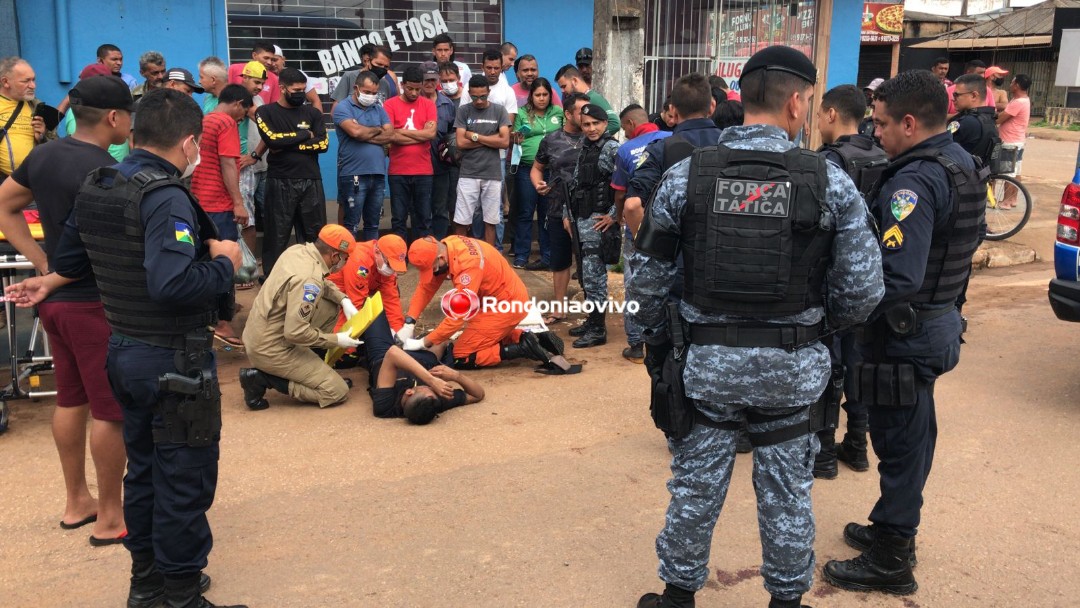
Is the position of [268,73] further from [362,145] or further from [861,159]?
[861,159]

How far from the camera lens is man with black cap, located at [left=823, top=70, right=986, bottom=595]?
3.49 m

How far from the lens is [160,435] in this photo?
3.16m

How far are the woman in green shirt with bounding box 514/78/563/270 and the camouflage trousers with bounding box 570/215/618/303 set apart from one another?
1.53 metres

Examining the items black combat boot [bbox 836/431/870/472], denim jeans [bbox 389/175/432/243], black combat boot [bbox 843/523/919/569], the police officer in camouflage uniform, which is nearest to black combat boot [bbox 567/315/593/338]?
the police officer in camouflage uniform

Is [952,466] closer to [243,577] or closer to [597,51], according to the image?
[243,577]

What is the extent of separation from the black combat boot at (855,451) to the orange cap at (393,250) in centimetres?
312

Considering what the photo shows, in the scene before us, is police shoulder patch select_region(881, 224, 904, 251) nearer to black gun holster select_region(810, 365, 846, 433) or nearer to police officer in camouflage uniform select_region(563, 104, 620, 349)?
black gun holster select_region(810, 365, 846, 433)

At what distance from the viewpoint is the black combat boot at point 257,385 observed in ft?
18.3

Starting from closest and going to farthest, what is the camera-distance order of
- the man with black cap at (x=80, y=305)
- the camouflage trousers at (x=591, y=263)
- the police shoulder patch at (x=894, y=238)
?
the police shoulder patch at (x=894, y=238)
the man with black cap at (x=80, y=305)
the camouflage trousers at (x=591, y=263)

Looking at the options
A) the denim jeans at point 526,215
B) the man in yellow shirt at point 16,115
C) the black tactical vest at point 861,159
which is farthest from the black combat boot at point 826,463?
the man in yellow shirt at point 16,115

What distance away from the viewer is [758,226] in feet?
9.18

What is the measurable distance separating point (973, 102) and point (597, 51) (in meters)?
3.47

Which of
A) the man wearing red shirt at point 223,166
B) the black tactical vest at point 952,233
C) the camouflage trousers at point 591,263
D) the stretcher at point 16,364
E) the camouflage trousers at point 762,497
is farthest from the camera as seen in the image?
the camouflage trousers at point 591,263

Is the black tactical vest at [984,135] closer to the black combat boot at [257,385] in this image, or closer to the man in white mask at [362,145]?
the man in white mask at [362,145]
